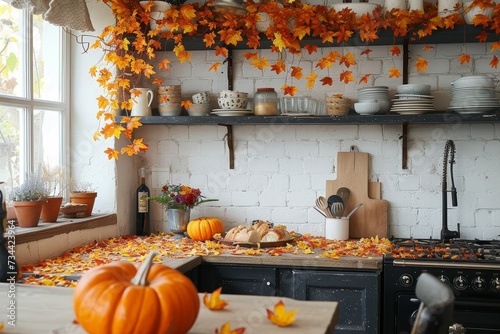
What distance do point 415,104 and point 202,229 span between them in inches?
59.5

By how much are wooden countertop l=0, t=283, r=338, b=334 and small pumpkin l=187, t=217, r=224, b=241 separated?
5.91 feet

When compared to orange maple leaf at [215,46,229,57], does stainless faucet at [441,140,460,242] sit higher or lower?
lower

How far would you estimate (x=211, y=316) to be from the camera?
6.28 ft

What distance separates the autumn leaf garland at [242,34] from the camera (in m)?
3.87

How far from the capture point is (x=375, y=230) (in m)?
4.17

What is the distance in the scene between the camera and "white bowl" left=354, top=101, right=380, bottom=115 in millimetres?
3906

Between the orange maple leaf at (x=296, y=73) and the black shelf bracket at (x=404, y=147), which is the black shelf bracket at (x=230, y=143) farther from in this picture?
the black shelf bracket at (x=404, y=147)

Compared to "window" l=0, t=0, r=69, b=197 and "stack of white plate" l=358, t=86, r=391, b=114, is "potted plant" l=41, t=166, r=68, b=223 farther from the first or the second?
"stack of white plate" l=358, t=86, r=391, b=114

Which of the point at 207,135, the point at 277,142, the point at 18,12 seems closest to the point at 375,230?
the point at 277,142

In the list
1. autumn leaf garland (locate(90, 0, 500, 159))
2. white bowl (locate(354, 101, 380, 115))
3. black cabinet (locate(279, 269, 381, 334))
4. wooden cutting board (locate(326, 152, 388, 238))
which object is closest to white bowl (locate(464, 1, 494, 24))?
autumn leaf garland (locate(90, 0, 500, 159))

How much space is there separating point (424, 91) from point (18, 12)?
239cm

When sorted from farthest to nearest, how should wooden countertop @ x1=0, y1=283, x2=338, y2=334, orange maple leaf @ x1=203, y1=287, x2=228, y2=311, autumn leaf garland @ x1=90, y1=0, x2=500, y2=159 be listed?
1. autumn leaf garland @ x1=90, y1=0, x2=500, y2=159
2. orange maple leaf @ x1=203, y1=287, x2=228, y2=311
3. wooden countertop @ x1=0, y1=283, x2=338, y2=334

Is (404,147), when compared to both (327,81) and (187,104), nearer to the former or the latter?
(327,81)

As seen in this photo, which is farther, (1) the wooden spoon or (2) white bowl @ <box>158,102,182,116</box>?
(2) white bowl @ <box>158,102,182,116</box>
